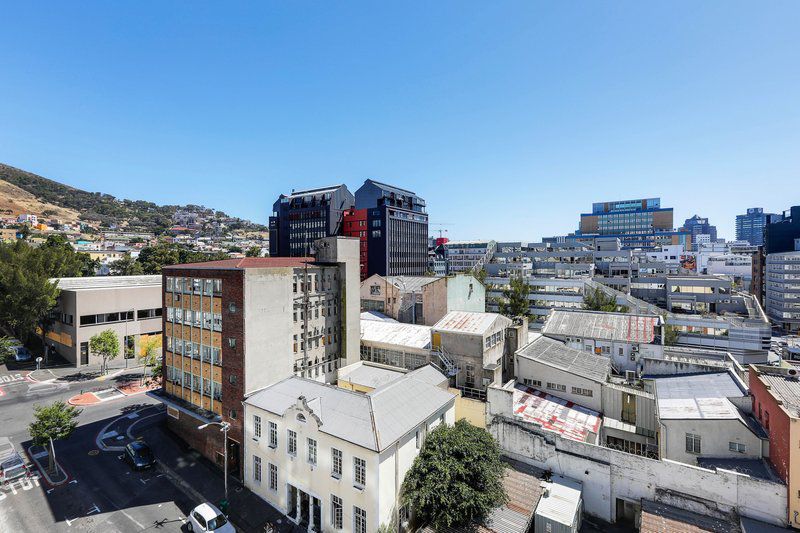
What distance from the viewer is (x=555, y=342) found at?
43.2 meters

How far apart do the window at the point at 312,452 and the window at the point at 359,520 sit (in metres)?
4.13

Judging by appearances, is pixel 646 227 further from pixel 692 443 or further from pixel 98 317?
pixel 98 317

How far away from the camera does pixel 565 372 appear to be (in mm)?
35250

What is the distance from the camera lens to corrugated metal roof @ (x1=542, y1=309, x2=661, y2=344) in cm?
4125

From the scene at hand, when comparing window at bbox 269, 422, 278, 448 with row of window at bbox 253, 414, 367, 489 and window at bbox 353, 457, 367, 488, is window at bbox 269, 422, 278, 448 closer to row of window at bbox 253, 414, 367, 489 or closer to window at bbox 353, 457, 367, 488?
row of window at bbox 253, 414, 367, 489

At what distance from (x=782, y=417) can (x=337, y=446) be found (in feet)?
85.3

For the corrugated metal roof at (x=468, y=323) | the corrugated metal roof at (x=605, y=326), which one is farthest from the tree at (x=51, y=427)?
the corrugated metal roof at (x=605, y=326)

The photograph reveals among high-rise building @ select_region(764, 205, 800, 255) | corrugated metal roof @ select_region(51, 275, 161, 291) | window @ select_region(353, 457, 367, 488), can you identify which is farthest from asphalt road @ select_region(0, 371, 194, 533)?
high-rise building @ select_region(764, 205, 800, 255)

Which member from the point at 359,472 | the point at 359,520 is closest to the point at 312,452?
the point at 359,472

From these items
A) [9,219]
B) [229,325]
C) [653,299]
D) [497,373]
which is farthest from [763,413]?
[9,219]

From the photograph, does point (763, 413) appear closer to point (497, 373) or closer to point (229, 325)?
point (497, 373)

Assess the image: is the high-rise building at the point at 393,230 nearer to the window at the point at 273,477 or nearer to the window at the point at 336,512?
the window at the point at 273,477

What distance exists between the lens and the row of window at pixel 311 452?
71.3 ft

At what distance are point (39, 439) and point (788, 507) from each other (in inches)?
1999
